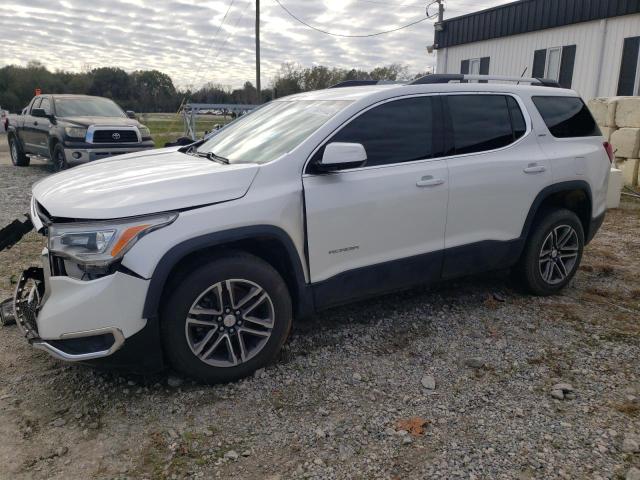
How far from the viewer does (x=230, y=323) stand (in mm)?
3141

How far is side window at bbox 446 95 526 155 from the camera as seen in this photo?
401 cm

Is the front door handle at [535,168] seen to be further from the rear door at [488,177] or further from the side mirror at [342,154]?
the side mirror at [342,154]

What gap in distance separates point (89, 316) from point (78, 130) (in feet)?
29.7

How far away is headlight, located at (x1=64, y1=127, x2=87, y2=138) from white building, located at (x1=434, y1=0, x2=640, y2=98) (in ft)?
30.2

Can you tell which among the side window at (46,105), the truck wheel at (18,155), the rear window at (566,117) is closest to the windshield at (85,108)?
the side window at (46,105)

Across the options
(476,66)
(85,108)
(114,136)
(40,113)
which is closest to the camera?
(114,136)

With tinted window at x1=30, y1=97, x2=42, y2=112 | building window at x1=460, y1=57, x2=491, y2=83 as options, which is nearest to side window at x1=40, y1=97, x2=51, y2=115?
tinted window at x1=30, y1=97, x2=42, y2=112

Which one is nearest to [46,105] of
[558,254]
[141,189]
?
[141,189]

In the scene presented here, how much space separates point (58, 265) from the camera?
2891 mm

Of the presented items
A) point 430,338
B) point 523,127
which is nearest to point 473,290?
point 430,338

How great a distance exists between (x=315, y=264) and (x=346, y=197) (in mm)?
476

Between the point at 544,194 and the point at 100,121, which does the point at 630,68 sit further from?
the point at 100,121

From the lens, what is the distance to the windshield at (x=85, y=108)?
11.6 metres

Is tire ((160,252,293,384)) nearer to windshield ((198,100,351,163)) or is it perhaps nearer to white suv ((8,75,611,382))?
white suv ((8,75,611,382))
